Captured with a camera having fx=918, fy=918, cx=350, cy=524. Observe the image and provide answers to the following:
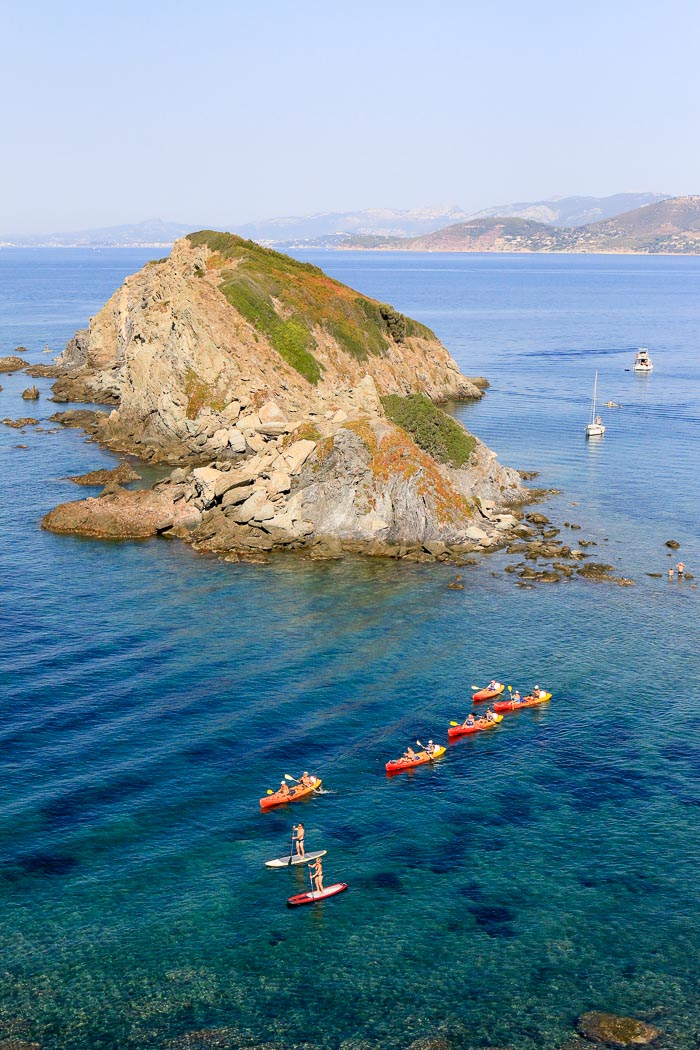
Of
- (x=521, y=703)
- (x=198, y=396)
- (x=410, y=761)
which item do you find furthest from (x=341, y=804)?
(x=198, y=396)

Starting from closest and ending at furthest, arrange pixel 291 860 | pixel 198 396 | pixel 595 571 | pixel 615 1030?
pixel 615 1030, pixel 291 860, pixel 595 571, pixel 198 396

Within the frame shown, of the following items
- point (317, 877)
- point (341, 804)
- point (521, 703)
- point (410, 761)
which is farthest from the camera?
point (521, 703)

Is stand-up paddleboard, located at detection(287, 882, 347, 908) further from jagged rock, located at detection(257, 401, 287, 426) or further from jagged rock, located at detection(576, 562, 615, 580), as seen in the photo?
jagged rock, located at detection(257, 401, 287, 426)

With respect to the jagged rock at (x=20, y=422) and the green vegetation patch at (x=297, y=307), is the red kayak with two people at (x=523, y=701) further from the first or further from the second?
the jagged rock at (x=20, y=422)

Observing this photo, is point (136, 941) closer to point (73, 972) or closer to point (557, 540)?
point (73, 972)

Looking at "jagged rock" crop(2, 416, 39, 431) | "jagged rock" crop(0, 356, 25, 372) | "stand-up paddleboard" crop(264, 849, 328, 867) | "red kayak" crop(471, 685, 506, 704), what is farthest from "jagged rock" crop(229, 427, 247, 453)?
"jagged rock" crop(0, 356, 25, 372)

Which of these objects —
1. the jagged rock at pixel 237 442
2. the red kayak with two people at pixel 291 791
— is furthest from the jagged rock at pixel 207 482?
the red kayak with two people at pixel 291 791

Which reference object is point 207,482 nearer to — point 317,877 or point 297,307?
point 297,307

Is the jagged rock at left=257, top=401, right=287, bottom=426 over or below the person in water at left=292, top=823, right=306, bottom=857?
over
